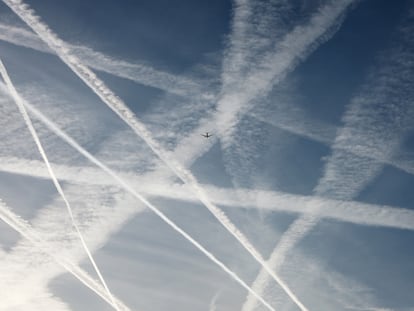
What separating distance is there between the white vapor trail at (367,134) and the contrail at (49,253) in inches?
108

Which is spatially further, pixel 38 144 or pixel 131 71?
pixel 38 144

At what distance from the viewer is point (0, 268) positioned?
545 centimetres

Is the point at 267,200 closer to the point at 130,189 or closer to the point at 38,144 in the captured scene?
the point at 130,189

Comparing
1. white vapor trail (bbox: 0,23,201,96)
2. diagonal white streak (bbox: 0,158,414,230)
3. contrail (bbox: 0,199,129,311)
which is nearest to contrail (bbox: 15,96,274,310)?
diagonal white streak (bbox: 0,158,414,230)

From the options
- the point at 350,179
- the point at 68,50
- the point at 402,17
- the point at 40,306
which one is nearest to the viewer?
the point at 402,17

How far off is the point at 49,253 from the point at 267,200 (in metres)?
3.28

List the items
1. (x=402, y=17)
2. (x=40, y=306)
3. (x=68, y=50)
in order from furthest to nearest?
(x=40, y=306) → (x=68, y=50) → (x=402, y=17)

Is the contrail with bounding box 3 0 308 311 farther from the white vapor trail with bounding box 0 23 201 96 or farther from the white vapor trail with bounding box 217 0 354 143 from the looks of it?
the white vapor trail with bounding box 217 0 354 143

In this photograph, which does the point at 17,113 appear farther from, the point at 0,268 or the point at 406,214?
the point at 406,214

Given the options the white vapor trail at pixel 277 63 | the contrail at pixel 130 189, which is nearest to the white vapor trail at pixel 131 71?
the white vapor trail at pixel 277 63

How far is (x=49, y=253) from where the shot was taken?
554 centimetres

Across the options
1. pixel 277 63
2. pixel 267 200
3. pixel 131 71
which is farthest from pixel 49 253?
pixel 277 63

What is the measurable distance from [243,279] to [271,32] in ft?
11.8

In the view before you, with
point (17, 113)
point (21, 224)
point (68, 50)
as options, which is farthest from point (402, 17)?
point (21, 224)
